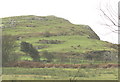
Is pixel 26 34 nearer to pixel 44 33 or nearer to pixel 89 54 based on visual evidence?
pixel 44 33

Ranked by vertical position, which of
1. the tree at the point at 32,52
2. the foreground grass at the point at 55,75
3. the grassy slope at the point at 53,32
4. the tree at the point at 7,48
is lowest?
the grassy slope at the point at 53,32

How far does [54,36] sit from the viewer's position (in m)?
115

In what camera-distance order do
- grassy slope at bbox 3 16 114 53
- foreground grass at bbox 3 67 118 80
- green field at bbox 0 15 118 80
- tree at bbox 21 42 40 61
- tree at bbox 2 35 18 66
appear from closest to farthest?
foreground grass at bbox 3 67 118 80
tree at bbox 2 35 18 66
tree at bbox 21 42 40 61
green field at bbox 0 15 118 80
grassy slope at bbox 3 16 114 53

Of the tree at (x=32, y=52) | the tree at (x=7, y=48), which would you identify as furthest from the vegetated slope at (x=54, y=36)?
the tree at (x=7, y=48)

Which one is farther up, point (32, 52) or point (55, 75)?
point (55, 75)

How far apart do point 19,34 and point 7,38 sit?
59.8 metres

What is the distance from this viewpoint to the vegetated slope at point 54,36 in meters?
96.2

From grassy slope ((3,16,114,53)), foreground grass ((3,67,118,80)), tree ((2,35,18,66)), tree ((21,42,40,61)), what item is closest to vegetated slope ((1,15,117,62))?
grassy slope ((3,16,114,53))

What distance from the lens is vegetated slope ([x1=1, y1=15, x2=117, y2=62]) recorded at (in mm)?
96250

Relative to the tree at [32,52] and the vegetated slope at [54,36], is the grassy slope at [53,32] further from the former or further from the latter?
the tree at [32,52]

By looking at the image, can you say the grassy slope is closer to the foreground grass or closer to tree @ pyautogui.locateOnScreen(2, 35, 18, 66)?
tree @ pyautogui.locateOnScreen(2, 35, 18, 66)

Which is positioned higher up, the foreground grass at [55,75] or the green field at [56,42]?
the foreground grass at [55,75]

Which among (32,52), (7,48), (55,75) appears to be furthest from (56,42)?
(55,75)

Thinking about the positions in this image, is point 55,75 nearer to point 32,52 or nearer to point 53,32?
point 32,52
